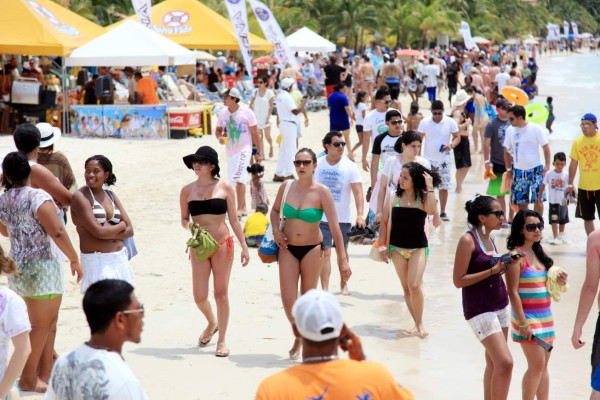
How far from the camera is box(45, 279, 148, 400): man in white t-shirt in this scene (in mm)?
3223

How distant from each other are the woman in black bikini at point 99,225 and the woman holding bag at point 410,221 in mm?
2269

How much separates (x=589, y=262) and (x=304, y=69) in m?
29.3

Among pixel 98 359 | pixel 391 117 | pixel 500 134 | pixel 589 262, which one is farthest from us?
pixel 500 134

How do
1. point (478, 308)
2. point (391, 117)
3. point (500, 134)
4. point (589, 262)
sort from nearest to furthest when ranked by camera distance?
point (589, 262) → point (478, 308) → point (391, 117) → point (500, 134)

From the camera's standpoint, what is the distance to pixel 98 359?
10.6 feet

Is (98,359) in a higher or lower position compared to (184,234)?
higher

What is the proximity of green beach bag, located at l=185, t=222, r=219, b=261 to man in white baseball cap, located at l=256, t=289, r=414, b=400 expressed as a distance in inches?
152

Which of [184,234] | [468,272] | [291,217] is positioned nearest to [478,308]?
[468,272]

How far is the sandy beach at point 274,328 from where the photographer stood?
6.77m

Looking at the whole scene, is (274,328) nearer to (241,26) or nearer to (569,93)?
(241,26)

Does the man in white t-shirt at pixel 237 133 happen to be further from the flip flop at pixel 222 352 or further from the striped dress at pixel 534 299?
the striped dress at pixel 534 299

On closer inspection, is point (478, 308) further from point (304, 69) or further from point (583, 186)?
point (304, 69)

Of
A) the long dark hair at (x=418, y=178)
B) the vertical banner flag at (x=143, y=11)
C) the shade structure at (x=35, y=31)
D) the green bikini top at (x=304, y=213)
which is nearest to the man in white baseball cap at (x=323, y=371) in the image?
the green bikini top at (x=304, y=213)

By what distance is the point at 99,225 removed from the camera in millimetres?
6047
